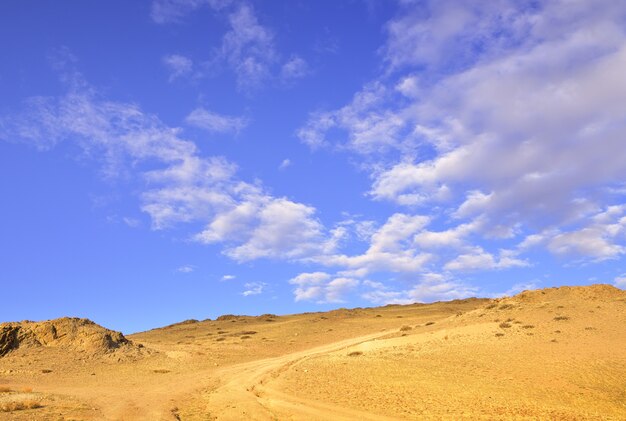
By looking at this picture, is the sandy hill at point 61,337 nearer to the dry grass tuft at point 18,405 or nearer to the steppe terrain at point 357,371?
the steppe terrain at point 357,371

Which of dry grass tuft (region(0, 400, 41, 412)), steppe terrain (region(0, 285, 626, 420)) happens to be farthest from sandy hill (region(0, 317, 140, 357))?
dry grass tuft (region(0, 400, 41, 412))

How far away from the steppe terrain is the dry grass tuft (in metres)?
0.08

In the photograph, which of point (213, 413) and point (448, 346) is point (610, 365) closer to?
point (448, 346)

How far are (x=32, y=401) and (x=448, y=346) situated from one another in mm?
27118

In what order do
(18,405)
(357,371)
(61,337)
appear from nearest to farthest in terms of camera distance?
(18,405) < (357,371) < (61,337)

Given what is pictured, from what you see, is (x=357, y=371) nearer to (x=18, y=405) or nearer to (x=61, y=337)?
(x=18, y=405)

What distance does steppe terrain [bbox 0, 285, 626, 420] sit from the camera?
21609 millimetres

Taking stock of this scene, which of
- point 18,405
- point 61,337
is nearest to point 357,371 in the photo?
point 18,405

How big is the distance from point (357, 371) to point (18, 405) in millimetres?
17308

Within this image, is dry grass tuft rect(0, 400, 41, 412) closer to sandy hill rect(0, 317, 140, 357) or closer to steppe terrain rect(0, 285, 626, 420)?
steppe terrain rect(0, 285, 626, 420)

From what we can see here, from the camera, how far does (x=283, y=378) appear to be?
2889 centimetres

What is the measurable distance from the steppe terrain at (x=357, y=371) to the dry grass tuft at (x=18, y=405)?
80mm

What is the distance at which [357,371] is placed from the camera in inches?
1188

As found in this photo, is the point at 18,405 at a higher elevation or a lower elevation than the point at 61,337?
lower
